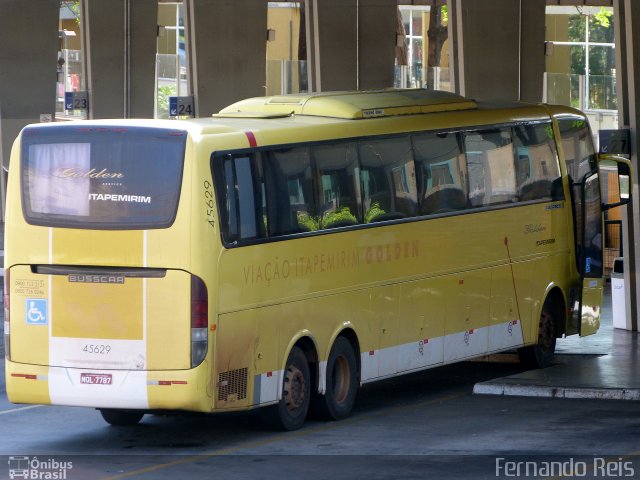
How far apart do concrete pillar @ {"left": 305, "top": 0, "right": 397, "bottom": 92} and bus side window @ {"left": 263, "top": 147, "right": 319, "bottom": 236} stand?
48.3ft

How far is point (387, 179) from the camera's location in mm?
16422

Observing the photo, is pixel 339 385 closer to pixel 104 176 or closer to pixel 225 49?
pixel 104 176

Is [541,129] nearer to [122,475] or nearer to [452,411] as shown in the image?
[452,411]

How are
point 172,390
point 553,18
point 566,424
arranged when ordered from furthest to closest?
point 553,18
point 566,424
point 172,390

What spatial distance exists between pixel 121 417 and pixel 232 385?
199cm

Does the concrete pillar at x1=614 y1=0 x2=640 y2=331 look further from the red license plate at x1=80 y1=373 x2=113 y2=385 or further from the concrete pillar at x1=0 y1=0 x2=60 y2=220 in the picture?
the concrete pillar at x1=0 y1=0 x2=60 y2=220

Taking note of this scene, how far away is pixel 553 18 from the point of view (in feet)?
214

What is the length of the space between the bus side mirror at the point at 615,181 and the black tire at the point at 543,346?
1878mm

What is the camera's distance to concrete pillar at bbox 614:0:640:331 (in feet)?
73.9

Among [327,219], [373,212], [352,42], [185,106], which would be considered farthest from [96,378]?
[185,106]

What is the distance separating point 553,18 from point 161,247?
54.0 meters

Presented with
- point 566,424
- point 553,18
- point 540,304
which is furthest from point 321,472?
point 553,18

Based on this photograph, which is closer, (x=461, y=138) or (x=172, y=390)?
(x=172, y=390)

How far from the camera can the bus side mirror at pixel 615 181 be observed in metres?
20.8
